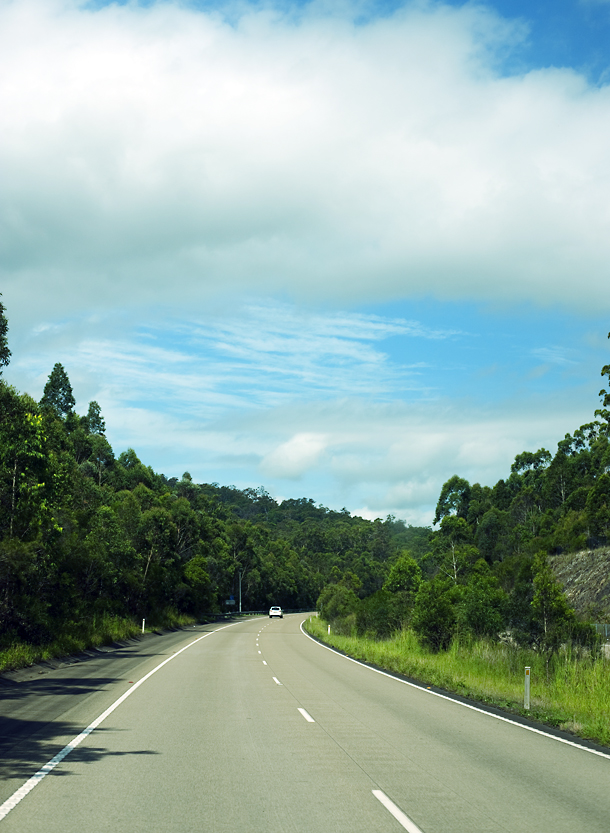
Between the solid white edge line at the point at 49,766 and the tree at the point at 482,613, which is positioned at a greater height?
the tree at the point at 482,613

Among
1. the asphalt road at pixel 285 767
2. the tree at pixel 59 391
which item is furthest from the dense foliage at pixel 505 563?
the tree at pixel 59 391

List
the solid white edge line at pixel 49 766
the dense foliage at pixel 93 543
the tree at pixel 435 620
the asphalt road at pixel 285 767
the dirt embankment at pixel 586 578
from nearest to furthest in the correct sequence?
the asphalt road at pixel 285 767
the solid white edge line at pixel 49 766
the dense foliage at pixel 93 543
the tree at pixel 435 620
the dirt embankment at pixel 586 578

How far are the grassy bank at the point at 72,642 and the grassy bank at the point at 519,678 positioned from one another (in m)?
10.8

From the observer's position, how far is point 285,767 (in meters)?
8.71

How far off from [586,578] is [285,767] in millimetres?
55142

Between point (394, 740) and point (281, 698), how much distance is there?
575 cm

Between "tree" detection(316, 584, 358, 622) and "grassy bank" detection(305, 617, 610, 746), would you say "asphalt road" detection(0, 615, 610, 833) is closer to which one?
"grassy bank" detection(305, 617, 610, 746)

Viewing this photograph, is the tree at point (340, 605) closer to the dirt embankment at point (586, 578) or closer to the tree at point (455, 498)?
the dirt embankment at point (586, 578)

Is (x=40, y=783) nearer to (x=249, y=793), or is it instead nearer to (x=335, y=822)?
(x=249, y=793)

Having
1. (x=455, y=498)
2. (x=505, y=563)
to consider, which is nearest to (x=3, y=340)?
(x=505, y=563)

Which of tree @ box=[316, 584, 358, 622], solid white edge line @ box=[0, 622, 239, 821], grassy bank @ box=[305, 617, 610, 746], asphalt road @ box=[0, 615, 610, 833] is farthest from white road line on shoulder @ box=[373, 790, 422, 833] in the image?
tree @ box=[316, 584, 358, 622]

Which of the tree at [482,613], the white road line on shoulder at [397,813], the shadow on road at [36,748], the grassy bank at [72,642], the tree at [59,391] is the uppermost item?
the tree at [59,391]

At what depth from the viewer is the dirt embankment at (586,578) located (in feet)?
173

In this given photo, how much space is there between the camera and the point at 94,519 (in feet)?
126
